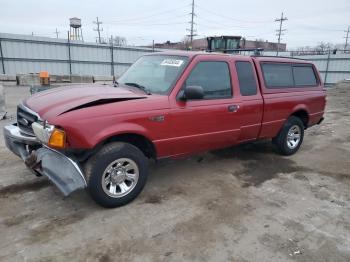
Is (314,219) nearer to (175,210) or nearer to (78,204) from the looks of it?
(175,210)

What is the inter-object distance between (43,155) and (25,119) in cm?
73

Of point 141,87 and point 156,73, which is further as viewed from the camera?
point 156,73

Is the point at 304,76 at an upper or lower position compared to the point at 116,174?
upper

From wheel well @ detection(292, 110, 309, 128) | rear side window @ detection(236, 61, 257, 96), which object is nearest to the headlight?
rear side window @ detection(236, 61, 257, 96)

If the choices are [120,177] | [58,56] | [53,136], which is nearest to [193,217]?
[120,177]

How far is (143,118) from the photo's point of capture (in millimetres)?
3674

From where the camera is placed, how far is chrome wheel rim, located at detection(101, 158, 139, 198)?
140 inches

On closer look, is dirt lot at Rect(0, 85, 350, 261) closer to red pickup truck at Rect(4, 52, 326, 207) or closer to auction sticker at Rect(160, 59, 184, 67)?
red pickup truck at Rect(4, 52, 326, 207)

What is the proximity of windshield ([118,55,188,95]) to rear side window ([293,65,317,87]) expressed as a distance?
108 inches

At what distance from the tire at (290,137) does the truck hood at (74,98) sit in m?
3.13

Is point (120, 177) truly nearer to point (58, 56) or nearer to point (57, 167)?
point (57, 167)

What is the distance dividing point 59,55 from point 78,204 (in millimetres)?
19293

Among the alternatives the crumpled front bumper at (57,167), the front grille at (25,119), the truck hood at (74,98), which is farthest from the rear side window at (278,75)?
the front grille at (25,119)

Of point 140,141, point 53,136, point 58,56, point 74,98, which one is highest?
point 58,56
